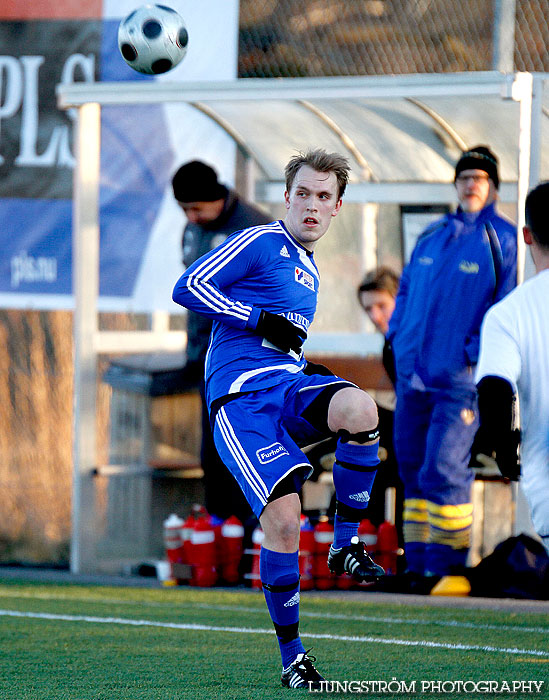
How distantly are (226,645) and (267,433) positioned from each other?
141 cm

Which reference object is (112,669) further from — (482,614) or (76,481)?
(76,481)

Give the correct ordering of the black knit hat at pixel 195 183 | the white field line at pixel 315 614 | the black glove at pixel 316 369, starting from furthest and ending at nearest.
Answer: the black knit hat at pixel 195 183 → the white field line at pixel 315 614 → the black glove at pixel 316 369

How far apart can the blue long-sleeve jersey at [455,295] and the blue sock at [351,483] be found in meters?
2.75

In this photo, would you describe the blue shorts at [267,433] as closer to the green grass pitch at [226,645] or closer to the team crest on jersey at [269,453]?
the team crest on jersey at [269,453]

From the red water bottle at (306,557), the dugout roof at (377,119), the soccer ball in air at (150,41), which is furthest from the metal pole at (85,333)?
the soccer ball in air at (150,41)

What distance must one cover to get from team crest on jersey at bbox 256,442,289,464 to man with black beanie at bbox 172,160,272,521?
3.59 meters

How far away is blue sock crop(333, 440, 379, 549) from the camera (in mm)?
4703

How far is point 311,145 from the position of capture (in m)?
9.55

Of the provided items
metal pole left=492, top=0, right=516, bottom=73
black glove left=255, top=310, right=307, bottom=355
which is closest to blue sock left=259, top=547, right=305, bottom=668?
black glove left=255, top=310, right=307, bottom=355

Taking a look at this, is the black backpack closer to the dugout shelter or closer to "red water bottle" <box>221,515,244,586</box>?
"red water bottle" <box>221,515,244,586</box>

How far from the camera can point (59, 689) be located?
4.63m

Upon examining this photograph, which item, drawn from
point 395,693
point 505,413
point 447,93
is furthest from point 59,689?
point 447,93

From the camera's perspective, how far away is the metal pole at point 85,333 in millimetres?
9086

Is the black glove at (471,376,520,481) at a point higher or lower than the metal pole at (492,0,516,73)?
lower
